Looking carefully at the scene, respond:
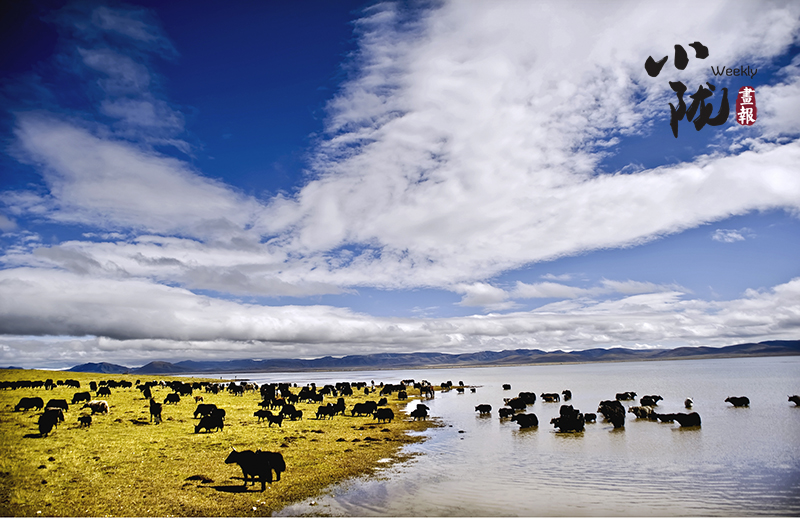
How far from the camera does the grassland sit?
1379 cm

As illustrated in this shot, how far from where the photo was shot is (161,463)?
1869cm

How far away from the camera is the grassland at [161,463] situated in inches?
543

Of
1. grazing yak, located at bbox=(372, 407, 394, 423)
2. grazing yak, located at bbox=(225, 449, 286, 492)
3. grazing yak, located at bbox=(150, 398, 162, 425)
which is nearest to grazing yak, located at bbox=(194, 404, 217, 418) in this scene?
grazing yak, located at bbox=(150, 398, 162, 425)

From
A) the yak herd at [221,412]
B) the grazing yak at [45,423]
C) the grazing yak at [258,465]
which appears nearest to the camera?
the grazing yak at [258,465]

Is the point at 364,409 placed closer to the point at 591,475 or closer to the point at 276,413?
the point at 276,413

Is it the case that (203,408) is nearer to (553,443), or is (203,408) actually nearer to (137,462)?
(137,462)

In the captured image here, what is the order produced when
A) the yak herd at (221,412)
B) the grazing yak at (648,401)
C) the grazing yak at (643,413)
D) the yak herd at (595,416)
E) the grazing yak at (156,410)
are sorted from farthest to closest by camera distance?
1. the grazing yak at (648,401)
2. the grazing yak at (643,413)
3. the yak herd at (595,416)
4. the grazing yak at (156,410)
5. the yak herd at (221,412)

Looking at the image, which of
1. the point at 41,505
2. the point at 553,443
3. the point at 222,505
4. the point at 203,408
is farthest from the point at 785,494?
the point at 203,408

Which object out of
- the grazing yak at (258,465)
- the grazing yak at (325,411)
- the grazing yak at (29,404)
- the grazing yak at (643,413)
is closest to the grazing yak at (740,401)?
the grazing yak at (643,413)

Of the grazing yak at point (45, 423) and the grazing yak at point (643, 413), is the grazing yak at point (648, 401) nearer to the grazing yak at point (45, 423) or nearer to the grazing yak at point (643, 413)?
the grazing yak at point (643, 413)

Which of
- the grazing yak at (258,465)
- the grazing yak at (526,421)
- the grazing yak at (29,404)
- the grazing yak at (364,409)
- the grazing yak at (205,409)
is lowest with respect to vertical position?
the grazing yak at (364,409)

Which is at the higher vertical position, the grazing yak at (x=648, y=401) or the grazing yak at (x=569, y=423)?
the grazing yak at (x=569, y=423)

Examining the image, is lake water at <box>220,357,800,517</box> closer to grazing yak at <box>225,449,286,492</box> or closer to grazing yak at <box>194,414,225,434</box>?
grazing yak at <box>225,449,286,492</box>

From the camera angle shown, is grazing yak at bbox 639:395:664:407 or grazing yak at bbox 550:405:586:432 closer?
grazing yak at bbox 550:405:586:432
